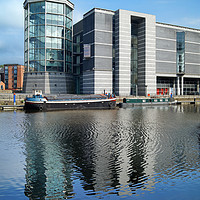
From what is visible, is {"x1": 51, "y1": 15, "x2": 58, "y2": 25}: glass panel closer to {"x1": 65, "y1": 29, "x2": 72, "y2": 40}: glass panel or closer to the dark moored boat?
{"x1": 65, "y1": 29, "x2": 72, "y2": 40}: glass panel

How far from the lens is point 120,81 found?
Answer: 87.2 m

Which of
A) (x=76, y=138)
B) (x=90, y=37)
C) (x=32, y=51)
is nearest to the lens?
(x=76, y=138)

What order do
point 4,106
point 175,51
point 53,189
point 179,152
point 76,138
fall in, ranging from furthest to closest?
point 175,51 < point 4,106 < point 76,138 < point 179,152 < point 53,189

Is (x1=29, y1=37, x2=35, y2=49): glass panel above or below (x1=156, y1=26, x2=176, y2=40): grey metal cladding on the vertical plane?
below

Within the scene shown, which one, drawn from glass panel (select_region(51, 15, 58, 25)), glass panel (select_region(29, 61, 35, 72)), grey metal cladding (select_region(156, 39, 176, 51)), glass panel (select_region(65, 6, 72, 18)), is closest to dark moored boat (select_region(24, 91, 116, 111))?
glass panel (select_region(29, 61, 35, 72))

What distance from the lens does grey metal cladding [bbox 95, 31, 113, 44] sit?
278 feet

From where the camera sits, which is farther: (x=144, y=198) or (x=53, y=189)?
(x=53, y=189)

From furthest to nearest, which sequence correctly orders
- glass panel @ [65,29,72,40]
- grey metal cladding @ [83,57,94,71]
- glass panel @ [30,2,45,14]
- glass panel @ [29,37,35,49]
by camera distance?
glass panel @ [65,29,72,40]
glass panel @ [29,37,35,49]
glass panel @ [30,2,45,14]
grey metal cladding @ [83,57,94,71]

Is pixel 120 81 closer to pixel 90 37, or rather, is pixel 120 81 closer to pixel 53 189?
pixel 90 37

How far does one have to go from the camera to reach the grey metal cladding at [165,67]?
3767 inches

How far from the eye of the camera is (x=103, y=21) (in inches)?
3381

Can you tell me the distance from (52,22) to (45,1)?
7.67 metres

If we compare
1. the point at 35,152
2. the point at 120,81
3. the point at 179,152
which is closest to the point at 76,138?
the point at 35,152

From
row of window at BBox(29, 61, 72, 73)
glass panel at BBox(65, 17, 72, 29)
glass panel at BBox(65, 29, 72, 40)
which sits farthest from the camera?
glass panel at BBox(65, 17, 72, 29)
